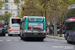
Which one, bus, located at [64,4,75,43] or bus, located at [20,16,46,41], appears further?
bus, located at [20,16,46,41]

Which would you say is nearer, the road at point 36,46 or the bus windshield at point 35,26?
the road at point 36,46

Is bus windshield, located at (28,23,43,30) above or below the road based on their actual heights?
above

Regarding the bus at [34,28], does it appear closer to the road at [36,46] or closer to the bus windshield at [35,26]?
the bus windshield at [35,26]

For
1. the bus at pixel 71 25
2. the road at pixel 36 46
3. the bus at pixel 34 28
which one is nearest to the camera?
the road at pixel 36 46

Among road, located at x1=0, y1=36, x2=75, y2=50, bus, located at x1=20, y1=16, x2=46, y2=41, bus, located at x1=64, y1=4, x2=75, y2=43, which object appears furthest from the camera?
bus, located at x1=20, y1=16, x2=46, y2=41

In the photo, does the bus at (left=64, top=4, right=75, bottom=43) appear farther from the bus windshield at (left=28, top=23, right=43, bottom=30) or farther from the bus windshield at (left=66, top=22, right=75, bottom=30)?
the bus windshield at (left=28, top=23, right=43, bottom=30)

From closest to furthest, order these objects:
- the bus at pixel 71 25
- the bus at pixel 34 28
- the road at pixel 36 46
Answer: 1. the road at pixel 36 46
2. the bus at pixel 71 25
3. the bus at pixel 34 28

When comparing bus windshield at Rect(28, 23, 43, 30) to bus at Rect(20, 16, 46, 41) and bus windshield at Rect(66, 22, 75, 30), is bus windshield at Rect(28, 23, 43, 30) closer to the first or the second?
bus at Rect(20, 16, 46, 41)

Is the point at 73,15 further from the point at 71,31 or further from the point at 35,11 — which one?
the point at 35,11

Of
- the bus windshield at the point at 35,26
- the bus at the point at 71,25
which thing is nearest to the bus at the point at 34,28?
the bus windshield at the point at 35,26

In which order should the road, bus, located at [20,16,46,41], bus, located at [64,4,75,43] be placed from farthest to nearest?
bus, located at [20,16,46,41], bus, located at [64,4,75,43], the road

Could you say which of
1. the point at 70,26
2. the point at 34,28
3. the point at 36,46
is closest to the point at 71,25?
the point at 70,26

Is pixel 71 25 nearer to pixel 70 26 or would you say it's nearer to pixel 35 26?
pixel 70 26

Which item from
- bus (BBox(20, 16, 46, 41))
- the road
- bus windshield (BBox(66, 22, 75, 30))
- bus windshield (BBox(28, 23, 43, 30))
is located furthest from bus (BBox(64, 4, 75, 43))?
bus windshield (BBox(28, 23, 43, 30))
